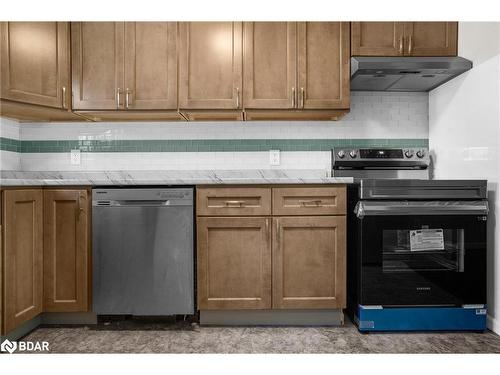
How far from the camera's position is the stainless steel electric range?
217 centimetres

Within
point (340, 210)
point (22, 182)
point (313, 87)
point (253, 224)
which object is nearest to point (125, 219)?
point (22, 182)

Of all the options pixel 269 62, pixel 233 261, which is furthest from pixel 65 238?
pixel 269 62

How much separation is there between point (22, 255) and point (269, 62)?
73.4 inches

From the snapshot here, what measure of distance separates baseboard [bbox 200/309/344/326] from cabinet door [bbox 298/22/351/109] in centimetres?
132

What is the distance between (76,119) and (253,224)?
1.57 meters

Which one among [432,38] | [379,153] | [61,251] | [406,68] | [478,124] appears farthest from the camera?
[379,153]

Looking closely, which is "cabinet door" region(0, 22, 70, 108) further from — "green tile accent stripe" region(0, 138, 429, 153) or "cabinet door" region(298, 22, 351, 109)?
"cabinet door" region(298, 22, 351, 109)

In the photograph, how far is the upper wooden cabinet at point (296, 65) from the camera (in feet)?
8.30

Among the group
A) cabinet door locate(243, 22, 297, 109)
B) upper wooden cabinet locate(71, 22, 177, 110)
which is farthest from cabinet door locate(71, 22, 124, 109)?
cabinet door locate(243, 22, 297, 109)

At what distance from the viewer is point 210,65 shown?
253 cm

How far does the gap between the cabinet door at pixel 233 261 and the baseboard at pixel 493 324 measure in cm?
130

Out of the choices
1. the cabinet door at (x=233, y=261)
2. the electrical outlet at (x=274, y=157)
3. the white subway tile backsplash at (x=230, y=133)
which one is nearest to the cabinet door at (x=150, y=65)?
the white subway tile backsplash at (x=230, y=133)
